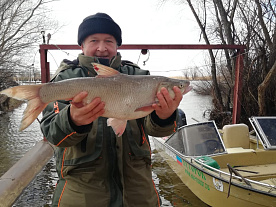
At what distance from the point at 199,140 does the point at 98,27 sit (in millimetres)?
4583

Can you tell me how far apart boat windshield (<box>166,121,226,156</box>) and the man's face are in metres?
4.29

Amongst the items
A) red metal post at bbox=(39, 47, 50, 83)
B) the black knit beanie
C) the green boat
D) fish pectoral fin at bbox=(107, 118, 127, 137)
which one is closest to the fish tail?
fish pectoral fin at bbox=(107, 118, 127, 137)

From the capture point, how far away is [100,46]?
2.25 meters

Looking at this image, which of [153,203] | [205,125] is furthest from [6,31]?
[153,203]

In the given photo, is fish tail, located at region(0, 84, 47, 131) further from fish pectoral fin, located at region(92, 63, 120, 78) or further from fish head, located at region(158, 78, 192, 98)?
fish head, located at region(158, 78, 192, 98)

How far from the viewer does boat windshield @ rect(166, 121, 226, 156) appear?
19.7ft

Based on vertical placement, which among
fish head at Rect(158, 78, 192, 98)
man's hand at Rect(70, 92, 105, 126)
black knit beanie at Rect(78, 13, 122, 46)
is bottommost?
man's hand at Rect(70, 92, 105, 126)

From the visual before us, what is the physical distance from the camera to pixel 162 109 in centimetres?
199

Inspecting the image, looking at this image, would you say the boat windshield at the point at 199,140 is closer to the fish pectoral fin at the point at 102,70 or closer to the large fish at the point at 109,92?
the large fish at the point at 109,92

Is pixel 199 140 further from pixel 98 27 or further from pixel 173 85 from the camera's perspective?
pixel 98 27

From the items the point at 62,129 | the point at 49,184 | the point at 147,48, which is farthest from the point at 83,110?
the point at 147,48

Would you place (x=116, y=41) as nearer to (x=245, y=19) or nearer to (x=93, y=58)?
(x=93, y=58)

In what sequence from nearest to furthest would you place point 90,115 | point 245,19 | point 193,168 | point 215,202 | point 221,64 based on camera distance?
point 90,115, point 215,202, point 193,168, point 245,19, point 221,64

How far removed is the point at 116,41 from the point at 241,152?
454 centimetres
